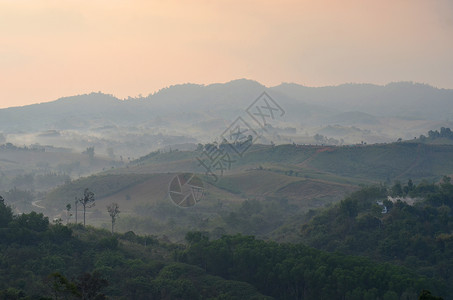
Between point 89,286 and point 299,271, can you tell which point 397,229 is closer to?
point 299,271

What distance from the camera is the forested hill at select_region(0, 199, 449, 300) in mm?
56719

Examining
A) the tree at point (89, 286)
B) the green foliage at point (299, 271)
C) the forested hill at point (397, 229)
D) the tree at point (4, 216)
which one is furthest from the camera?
the forested hill at point (397, 229)

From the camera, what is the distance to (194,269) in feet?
209

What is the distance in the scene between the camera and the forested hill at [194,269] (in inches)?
2233

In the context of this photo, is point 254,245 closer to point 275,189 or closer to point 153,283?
point 153,283

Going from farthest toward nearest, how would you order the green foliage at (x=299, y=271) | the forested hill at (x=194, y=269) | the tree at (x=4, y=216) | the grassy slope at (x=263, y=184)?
the grassy slope at (x=263, y=184), the tree at (x=4, y=216), the green foliage at (x=299, y=271), the forested hill at (x=194, y=269)

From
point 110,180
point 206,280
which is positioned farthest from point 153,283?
point 110,180

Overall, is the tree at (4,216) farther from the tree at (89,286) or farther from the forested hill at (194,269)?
the tree at (89,286)

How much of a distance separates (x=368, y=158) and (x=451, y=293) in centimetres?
12830

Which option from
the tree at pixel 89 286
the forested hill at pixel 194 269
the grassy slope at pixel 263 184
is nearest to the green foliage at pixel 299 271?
the forested hill at pixel 194 269

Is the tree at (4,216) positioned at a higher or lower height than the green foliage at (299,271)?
higher

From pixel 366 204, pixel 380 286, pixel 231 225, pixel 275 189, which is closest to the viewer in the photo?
pixel 380 286

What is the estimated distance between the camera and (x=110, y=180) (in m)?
160

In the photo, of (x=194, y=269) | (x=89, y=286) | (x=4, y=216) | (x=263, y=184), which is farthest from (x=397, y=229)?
(x=263, y=184)
